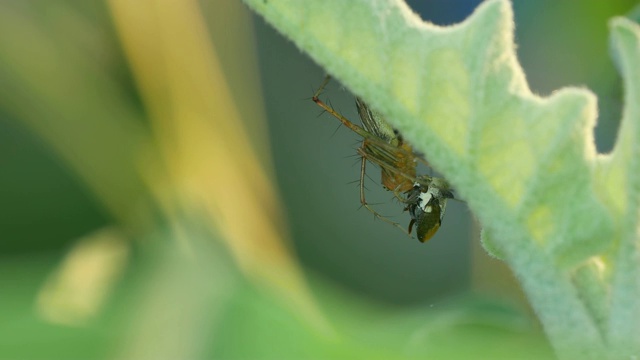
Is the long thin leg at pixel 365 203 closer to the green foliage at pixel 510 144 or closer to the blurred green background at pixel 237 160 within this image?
the blurred green background at pixel 237 160

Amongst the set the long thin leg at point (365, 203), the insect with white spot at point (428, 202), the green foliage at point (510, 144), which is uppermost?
the long thin leg at point (365, 203)

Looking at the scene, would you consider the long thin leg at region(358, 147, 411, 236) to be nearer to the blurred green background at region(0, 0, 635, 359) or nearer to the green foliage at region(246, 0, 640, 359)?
the blurred green background at region(0, 0, 635, 359)

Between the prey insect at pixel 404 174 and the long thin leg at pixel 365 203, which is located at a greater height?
the long thin leg at pixel 365 203

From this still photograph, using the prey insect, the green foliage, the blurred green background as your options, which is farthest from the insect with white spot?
the green foliage

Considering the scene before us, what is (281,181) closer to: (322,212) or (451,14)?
(322,212)

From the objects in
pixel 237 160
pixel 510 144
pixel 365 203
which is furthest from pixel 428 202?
pixel 510 144

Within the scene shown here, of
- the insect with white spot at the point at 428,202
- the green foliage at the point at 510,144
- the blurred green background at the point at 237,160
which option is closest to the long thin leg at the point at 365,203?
the blurred green background at the point at 237,160

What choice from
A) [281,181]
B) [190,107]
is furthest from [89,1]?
[281,181]

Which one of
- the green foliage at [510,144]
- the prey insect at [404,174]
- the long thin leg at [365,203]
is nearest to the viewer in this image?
the green foliage at [510,144]
